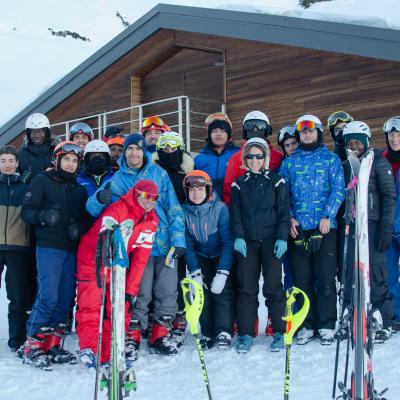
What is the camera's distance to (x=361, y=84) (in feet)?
32.2

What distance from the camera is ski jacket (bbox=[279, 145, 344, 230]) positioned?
5.28 meters

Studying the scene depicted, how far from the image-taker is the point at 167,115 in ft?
44.1

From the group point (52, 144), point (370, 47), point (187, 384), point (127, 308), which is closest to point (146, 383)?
point (187, 384)

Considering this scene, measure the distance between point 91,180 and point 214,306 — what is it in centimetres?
162

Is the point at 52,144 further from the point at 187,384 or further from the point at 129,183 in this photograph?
the point at 187,384

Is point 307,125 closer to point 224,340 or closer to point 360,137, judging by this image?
point 360,137

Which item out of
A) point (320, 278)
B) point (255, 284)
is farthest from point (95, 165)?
point (320, 278)

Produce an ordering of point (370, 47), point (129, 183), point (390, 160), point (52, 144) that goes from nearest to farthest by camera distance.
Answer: point (129, 183) → point (390, 160) → point (52, 144) → point (370, 47)

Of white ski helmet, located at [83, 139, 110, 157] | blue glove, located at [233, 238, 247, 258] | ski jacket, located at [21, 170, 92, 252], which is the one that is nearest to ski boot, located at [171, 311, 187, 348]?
blue glove, located at [233, 238, 247, 258]

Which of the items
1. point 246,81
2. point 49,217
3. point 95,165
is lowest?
point 49,217

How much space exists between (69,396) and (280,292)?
6.55ft

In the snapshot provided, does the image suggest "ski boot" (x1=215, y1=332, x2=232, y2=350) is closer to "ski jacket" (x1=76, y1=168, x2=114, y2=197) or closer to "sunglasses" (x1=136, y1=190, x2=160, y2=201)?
"sunglasses" (x1=136, y1=190, x2=160, y2=201)

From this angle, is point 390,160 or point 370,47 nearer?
point 390,160

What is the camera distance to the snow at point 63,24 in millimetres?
10426
